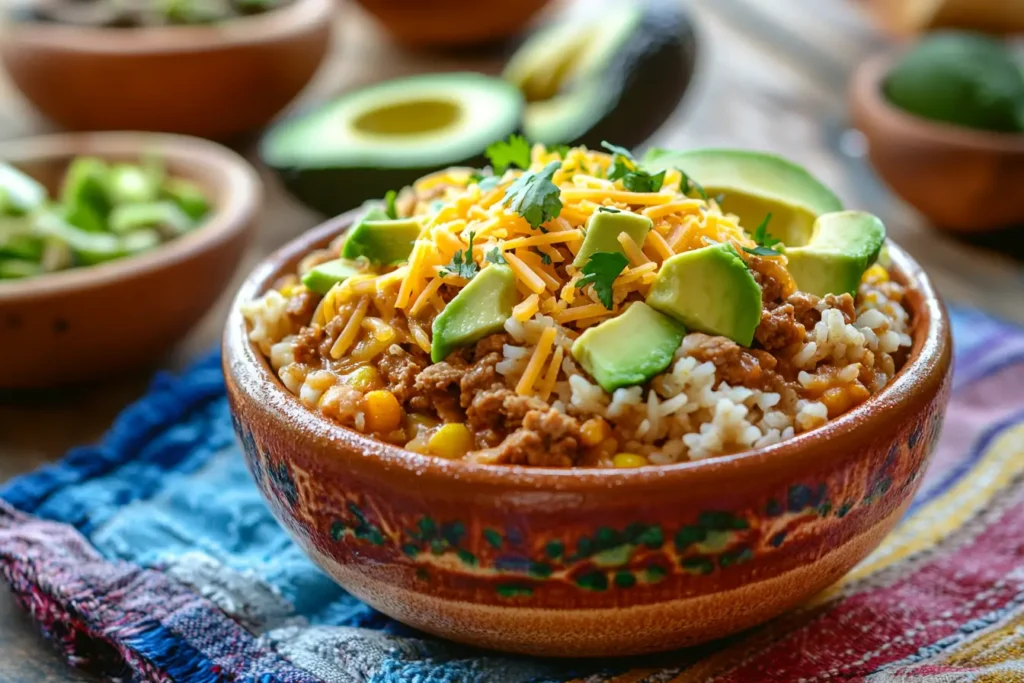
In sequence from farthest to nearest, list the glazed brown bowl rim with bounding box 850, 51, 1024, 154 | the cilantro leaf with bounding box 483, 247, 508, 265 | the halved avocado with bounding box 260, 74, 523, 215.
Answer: the halved avocado with bounding box 260, 74, 523, 215 → the glazed brown bowl rim with bounding box 850, 51, 1024, 154 → the cilantro leaf with bounding box 483, 247, 508, 265

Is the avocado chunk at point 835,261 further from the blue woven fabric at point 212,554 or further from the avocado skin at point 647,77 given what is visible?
the avocado skin at point 647,77

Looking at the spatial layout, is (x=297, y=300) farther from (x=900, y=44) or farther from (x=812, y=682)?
(x=900, y=44)

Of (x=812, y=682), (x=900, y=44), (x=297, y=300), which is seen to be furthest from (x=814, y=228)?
(x=900, y=44)

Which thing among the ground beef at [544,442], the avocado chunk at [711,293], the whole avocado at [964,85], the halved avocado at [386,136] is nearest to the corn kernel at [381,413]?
the ground beef at [544,442]

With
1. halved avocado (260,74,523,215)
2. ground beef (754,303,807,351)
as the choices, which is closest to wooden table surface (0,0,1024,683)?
halved avocado (260,74,523,215)

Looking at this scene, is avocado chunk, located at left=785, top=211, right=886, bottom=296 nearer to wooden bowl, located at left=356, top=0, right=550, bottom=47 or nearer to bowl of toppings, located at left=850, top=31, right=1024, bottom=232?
bowl of toppings, located at left=850, top=31, right=1024, bottom=232

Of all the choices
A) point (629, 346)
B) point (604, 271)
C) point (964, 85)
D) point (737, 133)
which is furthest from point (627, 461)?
point (737, 133)
